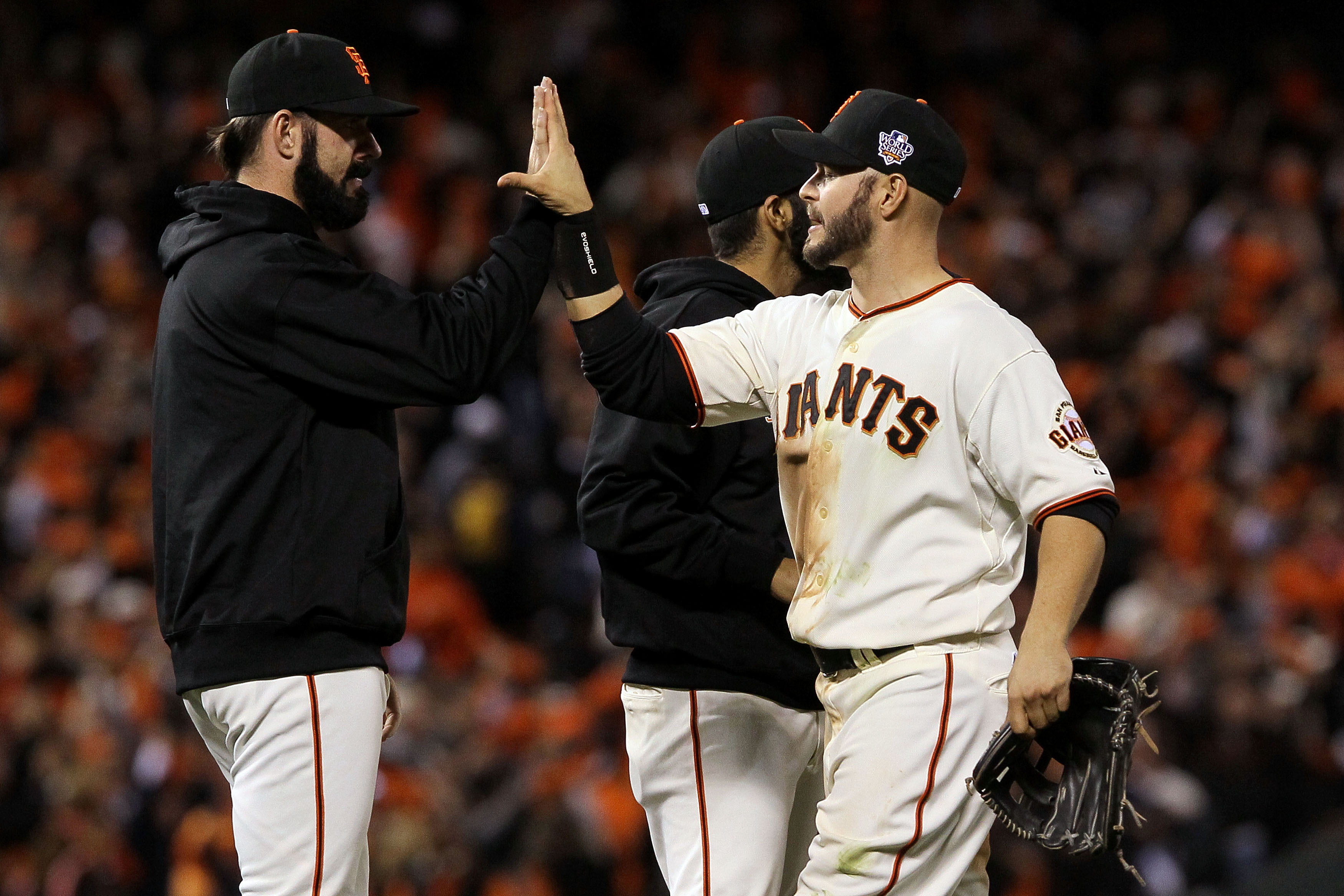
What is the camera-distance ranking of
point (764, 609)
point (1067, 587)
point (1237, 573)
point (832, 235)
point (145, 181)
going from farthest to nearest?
point (145, 181) < point (1237, 573) < point (764, 609) < point (832, 235) < point (1067, 587)

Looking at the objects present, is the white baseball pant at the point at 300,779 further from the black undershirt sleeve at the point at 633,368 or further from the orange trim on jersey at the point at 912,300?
the orange trim on jersey at the point at 912,300

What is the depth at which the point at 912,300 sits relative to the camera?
10.4ft

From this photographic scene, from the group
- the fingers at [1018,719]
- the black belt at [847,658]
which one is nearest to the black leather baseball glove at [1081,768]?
the fingers at [1018,719]

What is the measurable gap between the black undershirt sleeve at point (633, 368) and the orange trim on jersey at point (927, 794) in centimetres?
76

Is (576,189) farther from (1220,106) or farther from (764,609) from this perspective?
(1220,106)

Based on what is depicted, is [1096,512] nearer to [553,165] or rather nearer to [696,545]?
[696,545]

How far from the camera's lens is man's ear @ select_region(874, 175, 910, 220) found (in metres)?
3.21

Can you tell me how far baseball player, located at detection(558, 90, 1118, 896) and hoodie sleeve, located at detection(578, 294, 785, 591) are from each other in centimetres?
27

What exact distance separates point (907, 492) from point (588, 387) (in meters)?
5.89

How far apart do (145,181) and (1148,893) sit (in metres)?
7.48

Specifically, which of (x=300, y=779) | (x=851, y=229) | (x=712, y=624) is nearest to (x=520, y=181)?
(x=851, y=229)

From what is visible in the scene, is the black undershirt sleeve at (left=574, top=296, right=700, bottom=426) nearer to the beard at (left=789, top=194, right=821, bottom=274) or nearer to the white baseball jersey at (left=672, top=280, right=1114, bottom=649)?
the white baseball jersey at (left=672, top=280, right=1114, bottom=649)

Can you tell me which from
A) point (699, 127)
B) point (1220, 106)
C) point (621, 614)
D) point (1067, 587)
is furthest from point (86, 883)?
point (1220, 106)

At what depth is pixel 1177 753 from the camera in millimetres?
6754
